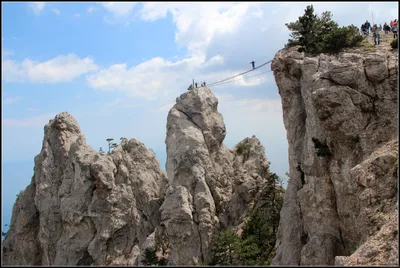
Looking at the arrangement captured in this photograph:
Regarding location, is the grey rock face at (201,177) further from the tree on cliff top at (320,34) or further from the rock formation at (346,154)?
the tree on cliff top at (320,34)

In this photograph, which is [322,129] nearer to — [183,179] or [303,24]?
[303,24]

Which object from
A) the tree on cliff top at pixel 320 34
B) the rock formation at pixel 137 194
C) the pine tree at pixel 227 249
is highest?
the tree on cliff top at pixel 320 34

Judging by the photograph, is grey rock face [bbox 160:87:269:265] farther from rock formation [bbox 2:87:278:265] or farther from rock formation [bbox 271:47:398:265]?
rock formation [bbox 271:47:398:265]

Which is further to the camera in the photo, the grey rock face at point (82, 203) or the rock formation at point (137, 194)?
the grey rock face at point (82, 203)

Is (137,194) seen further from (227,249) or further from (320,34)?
(320,34)

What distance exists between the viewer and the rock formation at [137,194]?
54.6 metres

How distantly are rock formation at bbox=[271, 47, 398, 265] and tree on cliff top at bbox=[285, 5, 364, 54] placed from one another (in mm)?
1474

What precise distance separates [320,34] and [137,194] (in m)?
33.4

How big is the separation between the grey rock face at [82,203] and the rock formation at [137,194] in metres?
0.13

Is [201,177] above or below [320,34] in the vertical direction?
below

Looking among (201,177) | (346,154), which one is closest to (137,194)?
(201,177)

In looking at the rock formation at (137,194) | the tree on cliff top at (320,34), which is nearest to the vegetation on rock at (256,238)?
the rock formation at (137,194)

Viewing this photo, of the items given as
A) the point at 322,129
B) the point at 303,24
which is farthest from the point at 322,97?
the point at 303,24

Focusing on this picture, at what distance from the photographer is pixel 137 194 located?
62.2 m
